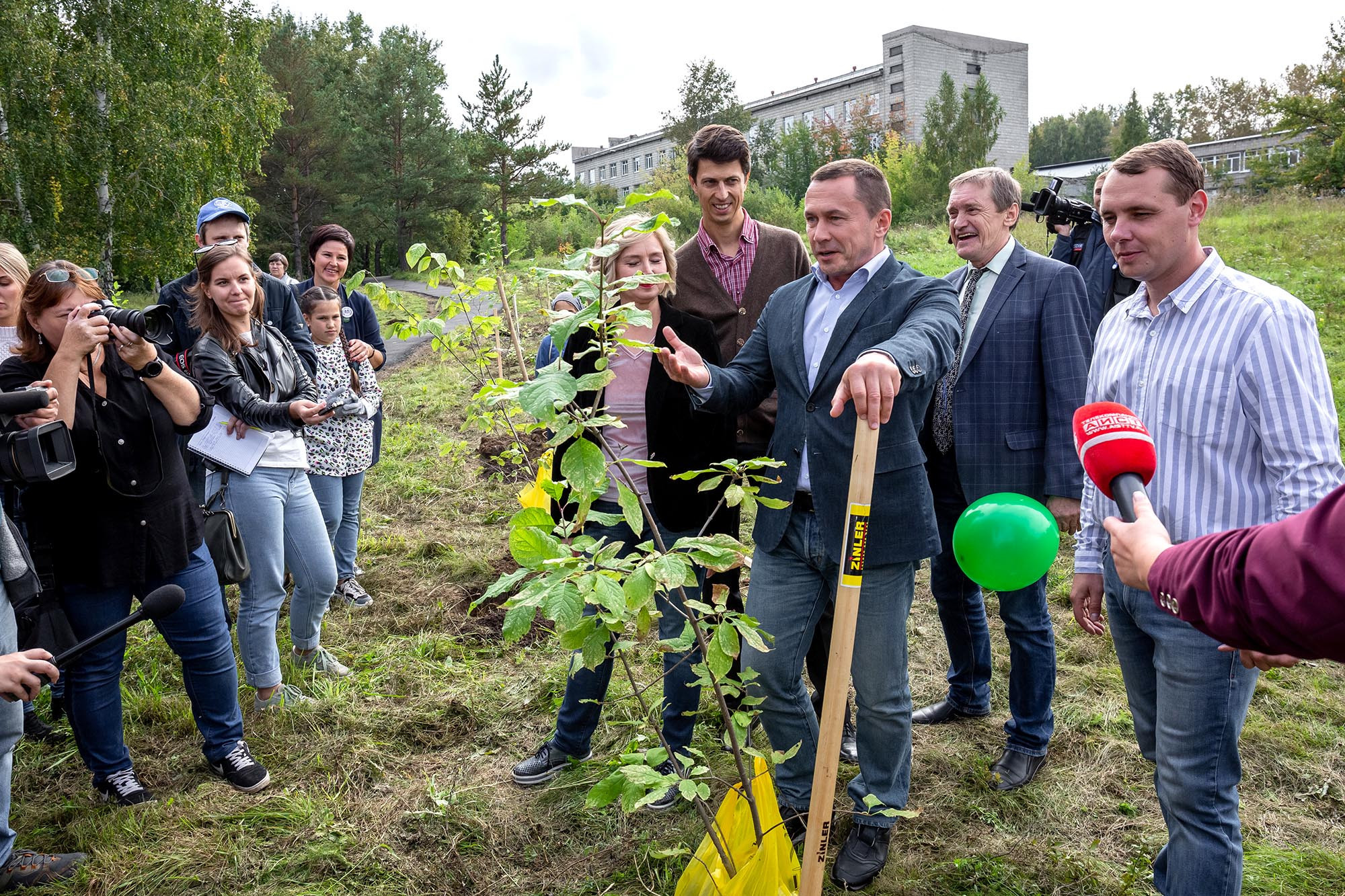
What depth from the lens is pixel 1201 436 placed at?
6.74 ft

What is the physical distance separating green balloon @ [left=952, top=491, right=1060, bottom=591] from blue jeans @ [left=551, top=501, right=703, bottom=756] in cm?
97

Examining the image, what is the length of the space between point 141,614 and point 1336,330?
12814mm

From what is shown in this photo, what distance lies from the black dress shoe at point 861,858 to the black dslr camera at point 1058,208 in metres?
A: 3.31

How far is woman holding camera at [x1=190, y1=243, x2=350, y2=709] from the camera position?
11.9 ft

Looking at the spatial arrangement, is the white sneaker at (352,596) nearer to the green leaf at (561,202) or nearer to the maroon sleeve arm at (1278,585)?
the green leaf at (561,202)

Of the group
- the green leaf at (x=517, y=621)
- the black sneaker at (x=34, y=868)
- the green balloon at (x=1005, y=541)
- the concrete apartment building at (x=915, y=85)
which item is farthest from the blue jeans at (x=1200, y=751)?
the concrete apartment building at (x=915, y=85)

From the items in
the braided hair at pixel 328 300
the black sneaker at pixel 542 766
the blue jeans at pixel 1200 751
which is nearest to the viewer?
the blue jeans at pixel 1200 751

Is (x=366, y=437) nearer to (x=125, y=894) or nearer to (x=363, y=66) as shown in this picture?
(x=125, y=894)

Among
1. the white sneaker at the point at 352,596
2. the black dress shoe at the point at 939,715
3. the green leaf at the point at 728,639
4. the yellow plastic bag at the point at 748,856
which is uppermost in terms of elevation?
the green leaf at the point at 728,639

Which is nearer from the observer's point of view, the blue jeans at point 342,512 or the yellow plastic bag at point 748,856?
the yellow plastic bag at point 748,856

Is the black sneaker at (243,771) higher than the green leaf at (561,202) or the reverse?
the reverse

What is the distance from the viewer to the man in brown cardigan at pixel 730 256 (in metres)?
3.56

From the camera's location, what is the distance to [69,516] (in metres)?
2.99

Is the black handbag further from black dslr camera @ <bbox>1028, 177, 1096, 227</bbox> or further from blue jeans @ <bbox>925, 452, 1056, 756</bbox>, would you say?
black dslr camera @ <bbox>1028, 177, 1096, 227</bbox>
